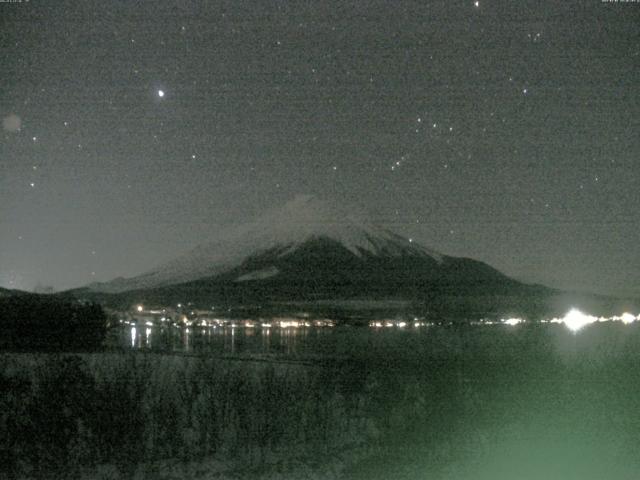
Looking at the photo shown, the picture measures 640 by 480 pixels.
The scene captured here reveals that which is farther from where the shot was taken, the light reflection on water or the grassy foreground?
the light reflection on water

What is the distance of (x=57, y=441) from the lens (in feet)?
43.9

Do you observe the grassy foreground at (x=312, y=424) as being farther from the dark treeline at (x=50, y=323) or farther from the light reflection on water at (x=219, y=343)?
the dark treeline at (x=50, y=323)

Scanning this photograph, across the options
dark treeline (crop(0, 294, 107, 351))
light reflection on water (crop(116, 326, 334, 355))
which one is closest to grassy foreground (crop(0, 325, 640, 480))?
light reflection on water (crop(116, 326, 334, 355))

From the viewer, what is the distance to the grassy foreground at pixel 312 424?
481 inches

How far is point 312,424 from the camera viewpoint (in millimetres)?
15312

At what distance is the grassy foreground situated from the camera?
12219 mm

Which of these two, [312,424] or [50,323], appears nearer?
[312,424]

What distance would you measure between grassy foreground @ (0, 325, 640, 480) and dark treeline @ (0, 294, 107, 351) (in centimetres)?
2448

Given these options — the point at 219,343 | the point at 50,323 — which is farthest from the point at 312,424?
the point at 219,343

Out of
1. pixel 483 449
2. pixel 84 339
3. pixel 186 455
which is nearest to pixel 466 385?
pixel 483 449

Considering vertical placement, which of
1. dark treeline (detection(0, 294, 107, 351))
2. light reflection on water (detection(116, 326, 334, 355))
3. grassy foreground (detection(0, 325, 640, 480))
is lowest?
grassy foreground (detection(0, 325, 640, 480))

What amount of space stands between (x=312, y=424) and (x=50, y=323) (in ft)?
105

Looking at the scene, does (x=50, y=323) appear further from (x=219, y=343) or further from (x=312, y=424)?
(x=312, y=424)

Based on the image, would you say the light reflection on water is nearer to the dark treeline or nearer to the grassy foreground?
the dark treeline
